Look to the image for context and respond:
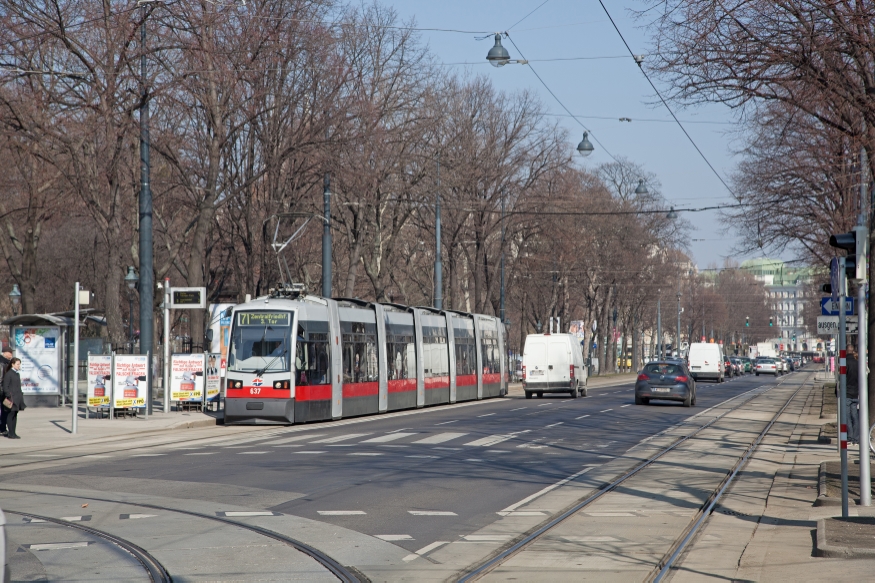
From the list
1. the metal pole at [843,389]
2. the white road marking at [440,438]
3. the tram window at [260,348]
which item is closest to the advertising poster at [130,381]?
the tram window at [260,348]

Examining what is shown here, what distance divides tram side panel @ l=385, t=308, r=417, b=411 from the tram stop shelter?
8821mm

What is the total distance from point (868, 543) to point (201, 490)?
7961mm

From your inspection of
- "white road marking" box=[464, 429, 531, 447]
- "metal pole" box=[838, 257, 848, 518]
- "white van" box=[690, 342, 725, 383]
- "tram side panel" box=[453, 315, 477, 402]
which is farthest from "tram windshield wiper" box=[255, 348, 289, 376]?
"white van" box=[690, 342, 725, 383]

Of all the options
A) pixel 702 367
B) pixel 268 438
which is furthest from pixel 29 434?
pixel 702 367

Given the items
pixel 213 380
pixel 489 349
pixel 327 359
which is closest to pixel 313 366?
pixel 327 359

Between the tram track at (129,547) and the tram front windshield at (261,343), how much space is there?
13924 millimetres

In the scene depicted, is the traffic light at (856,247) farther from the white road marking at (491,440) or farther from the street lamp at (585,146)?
the street lamp at (585,146)

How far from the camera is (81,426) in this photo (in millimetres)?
25359

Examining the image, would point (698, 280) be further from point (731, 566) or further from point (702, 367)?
point (731, 566)

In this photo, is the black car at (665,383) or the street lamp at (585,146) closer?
the black car at (665,383)

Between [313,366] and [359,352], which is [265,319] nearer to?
[313,366]

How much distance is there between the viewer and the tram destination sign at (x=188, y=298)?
93.5 feet

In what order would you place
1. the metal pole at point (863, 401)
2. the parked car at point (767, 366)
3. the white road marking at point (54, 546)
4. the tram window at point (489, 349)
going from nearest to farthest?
the white road marking at point (54, 546)
the metal pole at point (863, 401)
the tram window at point (489, 349)
the parked car at point (767, 366)

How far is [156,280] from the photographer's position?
4384 centimetres
